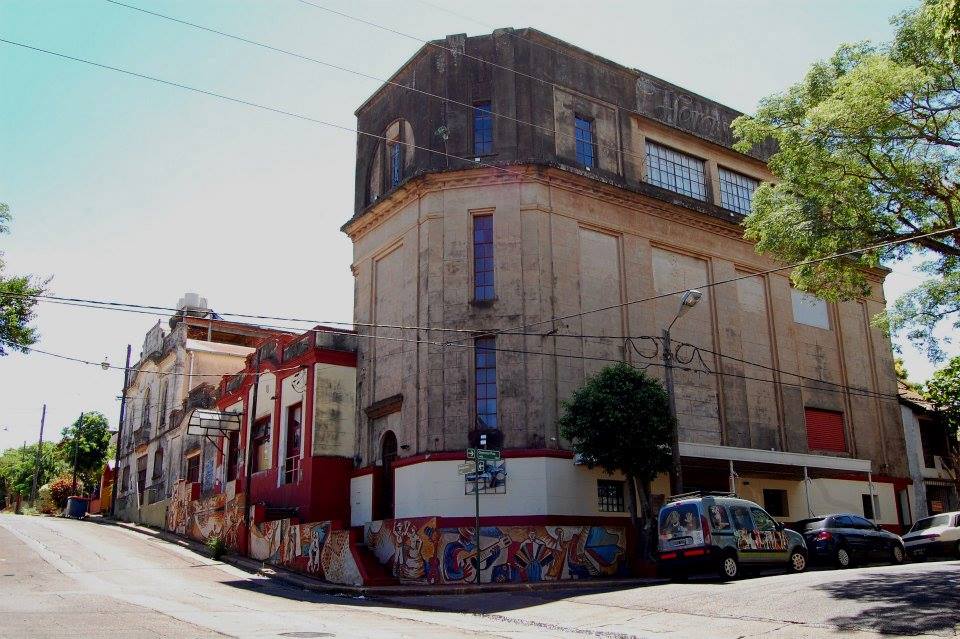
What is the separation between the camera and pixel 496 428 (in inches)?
894

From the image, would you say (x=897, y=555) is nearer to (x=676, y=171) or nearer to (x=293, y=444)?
(x=676, y=171)

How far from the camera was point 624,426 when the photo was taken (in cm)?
2084

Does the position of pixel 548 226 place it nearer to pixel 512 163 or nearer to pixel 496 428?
pixel 512 163

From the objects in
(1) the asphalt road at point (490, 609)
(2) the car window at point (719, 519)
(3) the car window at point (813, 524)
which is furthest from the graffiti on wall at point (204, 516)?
(3) the car window at point (813, 524)

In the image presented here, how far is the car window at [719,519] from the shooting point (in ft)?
56.7

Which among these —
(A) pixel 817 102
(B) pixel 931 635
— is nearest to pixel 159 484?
(A) pixel 817 102

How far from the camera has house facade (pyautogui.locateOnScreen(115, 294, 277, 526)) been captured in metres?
37.6

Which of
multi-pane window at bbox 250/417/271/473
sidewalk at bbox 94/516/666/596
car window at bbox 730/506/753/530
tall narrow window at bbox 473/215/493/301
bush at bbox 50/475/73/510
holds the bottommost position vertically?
sidewalk at bbox 94/516/666/596

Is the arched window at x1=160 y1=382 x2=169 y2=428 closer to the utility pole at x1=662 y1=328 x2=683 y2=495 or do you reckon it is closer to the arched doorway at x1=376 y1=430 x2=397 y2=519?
the arched doorway at x1=376 y1=430 x2=397 y2=519

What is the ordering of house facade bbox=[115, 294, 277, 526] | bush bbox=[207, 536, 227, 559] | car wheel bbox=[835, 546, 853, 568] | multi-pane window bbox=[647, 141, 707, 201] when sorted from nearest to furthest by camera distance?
car wheel bbox=[835, 546, 853, 568] → bush bbox=[207, 536, 227, 559] → multi-pane window bbox=[647, 141, 707, 201] → house facade bbox=[115, 294, 277, 526]

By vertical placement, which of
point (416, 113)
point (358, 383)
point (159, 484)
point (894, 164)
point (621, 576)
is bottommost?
point (621, 576)

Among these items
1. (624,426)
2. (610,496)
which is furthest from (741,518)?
(610,496)

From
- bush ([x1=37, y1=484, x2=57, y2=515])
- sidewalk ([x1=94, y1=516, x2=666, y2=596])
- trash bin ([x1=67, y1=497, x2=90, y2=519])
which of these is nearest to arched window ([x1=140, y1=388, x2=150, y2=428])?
trash bin ([x1=67, y1=497, x2=90, y2=519])

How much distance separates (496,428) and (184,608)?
10346 mm
